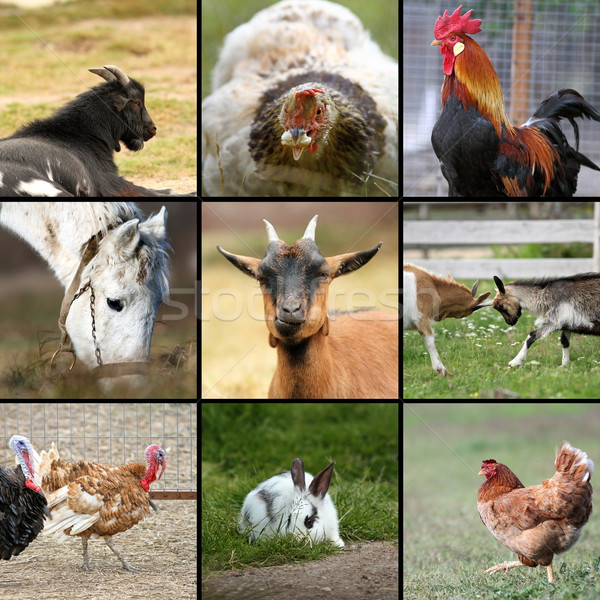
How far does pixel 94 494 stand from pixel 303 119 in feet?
7.07

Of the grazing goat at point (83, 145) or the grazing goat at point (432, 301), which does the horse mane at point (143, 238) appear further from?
the grazing goat at point (432, 301)

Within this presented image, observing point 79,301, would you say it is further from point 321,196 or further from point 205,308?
point 321,196

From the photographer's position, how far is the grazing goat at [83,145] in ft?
13.4

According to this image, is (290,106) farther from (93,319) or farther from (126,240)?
(93,319)

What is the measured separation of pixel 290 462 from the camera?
6.06 metres

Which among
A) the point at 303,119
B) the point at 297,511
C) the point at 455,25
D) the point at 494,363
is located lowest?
the point at 297,511

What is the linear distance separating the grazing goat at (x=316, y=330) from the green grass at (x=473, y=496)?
0.45m

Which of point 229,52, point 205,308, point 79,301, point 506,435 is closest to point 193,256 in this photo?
point 205,308

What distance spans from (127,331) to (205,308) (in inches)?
17.5

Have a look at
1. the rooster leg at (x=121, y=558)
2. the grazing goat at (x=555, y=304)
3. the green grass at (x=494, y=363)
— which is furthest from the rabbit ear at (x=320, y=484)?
the grazing goat at (x=555, y=304)

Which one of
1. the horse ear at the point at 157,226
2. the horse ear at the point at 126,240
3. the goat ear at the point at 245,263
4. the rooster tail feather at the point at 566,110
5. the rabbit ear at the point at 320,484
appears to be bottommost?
the rabbit ear at the point at 320,484

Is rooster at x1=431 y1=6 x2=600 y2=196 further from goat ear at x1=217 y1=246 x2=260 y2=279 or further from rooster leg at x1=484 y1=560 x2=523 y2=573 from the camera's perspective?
rooster leg at x1=484 y1=560 x2=523 y2=573

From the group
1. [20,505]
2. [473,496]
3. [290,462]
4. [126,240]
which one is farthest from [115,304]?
[473,496]

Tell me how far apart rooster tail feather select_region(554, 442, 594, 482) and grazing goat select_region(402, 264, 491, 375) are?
742 mm
